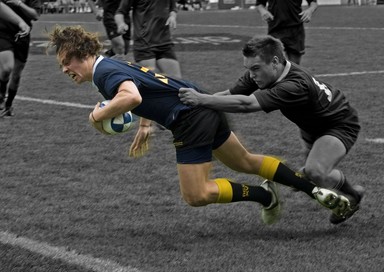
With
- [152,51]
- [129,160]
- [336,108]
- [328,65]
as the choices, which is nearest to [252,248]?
[336,108]

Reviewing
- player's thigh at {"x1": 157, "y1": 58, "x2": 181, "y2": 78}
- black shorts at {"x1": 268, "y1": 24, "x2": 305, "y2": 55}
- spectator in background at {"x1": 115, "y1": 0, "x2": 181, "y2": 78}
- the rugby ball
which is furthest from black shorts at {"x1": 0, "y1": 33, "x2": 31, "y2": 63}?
the rugby ball

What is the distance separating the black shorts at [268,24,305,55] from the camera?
10641 millimetres

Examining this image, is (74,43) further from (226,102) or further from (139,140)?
(226,102)

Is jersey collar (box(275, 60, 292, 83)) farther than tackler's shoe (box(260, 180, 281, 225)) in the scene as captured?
No

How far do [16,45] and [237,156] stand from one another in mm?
5624

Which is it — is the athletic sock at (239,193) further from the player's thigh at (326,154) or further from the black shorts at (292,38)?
the black shorts at (292,38)

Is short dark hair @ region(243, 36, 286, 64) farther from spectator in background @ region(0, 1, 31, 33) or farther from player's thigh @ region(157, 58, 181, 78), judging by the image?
spectator in background @ region(0, 1, 31, 33)

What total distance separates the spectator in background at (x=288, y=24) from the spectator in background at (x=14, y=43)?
2.73 metres

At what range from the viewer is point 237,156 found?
606 cm

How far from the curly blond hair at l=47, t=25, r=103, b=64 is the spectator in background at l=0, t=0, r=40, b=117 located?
517 cm

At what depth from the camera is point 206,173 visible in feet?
19.0

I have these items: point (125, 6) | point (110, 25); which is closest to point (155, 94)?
point (125, 6)

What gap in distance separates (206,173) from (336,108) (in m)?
0.93

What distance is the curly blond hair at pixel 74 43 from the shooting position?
557cm
